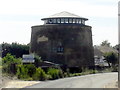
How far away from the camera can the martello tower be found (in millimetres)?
83375

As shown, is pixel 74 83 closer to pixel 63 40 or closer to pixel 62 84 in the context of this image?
pixel 62 84

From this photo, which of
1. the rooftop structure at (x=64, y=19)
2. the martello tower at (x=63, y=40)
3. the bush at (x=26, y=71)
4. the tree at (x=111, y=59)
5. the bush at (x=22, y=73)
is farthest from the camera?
the tree at (x=111, y=59)

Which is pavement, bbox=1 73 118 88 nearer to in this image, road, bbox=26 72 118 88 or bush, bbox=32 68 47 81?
road, bbox=26 72 118 88

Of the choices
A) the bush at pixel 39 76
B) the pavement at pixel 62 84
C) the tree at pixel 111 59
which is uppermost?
the tree at pixel 111 59

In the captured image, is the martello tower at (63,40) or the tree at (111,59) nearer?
the martello tower at (63,40)

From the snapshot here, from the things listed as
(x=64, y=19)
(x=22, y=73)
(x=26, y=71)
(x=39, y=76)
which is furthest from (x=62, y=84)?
(x=64, y=19)

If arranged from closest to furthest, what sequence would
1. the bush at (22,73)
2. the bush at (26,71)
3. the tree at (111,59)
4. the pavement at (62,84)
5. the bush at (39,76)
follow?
the pavement at (62,84) < the bush at (39,76) < the bush at (22,73) < the bush at (26,71) < the tree at (111,59)

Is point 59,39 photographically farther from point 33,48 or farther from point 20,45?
point 20,45

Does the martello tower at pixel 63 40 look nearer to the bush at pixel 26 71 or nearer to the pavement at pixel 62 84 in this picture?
the bush at pixel 26 71

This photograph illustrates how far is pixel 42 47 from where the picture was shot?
85062mm

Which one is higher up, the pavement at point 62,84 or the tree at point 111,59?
the tree at point 111,59

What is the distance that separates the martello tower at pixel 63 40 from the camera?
83375 mm

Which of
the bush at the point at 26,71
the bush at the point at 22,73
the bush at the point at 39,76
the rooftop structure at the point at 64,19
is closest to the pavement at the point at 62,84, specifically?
the bush at the point at 39,76

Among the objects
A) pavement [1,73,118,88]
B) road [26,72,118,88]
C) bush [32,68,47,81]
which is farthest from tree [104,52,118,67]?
pavement [1,73,118,88]
